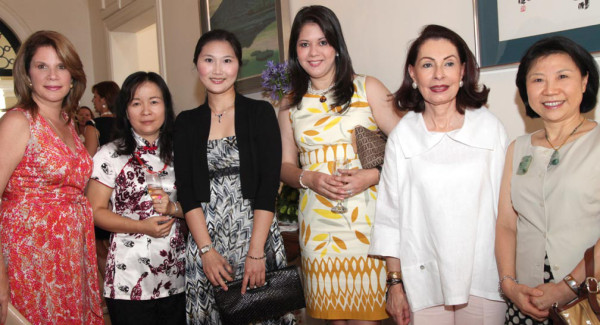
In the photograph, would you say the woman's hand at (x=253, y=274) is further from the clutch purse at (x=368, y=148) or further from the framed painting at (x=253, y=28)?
the framed painting at (x=253, y=28)

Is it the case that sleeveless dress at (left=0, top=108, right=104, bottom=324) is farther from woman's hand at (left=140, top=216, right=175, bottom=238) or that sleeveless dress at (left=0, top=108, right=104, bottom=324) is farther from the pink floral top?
woman's hand at (left=140, top=216, right=175, bottom=238)

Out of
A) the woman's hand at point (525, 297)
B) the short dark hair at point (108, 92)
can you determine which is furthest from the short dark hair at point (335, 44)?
the short dark hair at point (108, 92)

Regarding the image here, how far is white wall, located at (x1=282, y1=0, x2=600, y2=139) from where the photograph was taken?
7.22 feet

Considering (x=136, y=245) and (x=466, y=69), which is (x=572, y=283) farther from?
(x=136, y=245)

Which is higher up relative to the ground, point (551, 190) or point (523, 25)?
point (523, 25)

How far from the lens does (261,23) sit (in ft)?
12.7

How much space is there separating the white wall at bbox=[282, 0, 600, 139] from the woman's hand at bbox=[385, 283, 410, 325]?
89 cm

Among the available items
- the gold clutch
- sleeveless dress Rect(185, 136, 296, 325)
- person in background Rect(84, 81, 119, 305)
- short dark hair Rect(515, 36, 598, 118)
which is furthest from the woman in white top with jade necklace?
person in background Rect(84, 81, 119, 305)

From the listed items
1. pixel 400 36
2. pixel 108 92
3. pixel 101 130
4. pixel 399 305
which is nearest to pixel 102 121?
pixel 101 130

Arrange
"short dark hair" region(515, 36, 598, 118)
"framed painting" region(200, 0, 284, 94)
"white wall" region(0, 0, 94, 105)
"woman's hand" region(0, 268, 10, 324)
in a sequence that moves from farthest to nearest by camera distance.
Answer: "white wall" region(0, 0, 94, 105), "framed painting" region(200, 0, 284, 94), "woman's hand" region(0, 268, 10, 324), "short dark hair" region(515, 36, 598, 118)

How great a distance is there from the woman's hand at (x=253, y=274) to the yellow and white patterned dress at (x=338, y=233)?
0.85 ft

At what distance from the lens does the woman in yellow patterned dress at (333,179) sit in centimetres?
214

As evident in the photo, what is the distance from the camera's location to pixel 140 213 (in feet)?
7.57

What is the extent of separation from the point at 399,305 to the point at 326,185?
1.87 ft
